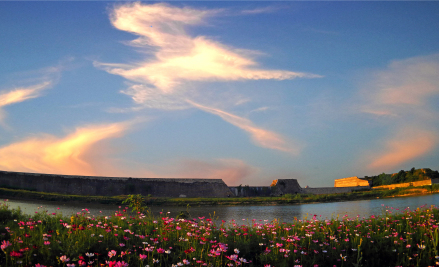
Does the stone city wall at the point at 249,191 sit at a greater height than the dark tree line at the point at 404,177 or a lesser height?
lesser

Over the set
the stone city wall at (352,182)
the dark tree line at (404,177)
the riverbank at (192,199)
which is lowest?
the riverbank at (192,199)

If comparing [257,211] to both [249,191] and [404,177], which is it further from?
[404,177]

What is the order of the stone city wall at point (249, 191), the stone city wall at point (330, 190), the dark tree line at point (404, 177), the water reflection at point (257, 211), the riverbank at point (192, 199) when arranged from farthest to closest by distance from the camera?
the stone city wall at point (330, 190)
the dark tree line at point (404, 177)
the stone city wall at point (249, 191)
the riverbank at point (192, 199)
the water reflection at point (257, 211)

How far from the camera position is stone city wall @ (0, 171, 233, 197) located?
125ft

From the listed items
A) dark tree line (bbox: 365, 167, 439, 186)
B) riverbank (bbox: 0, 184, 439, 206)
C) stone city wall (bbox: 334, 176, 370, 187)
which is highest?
dark tree line (bbox: 365, 167, 439, 186)

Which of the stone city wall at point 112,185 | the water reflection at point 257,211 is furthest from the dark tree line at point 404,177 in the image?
the water reflection at point 257,211

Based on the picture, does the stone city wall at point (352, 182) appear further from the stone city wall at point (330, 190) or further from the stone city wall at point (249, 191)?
the stone city wall at point (249, 191)

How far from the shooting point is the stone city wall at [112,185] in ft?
125

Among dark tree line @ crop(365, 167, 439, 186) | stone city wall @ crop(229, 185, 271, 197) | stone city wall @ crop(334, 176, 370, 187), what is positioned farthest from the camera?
stone city wall @ crop(334, 176, 370, 187)

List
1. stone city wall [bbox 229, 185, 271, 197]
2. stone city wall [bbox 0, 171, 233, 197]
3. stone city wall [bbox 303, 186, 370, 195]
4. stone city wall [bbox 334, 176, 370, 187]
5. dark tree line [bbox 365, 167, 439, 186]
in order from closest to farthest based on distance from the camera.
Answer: stone city wall [bbox 0, 171, 233, 197] → stone city wall [bbox 229, 185, 271, 197] → dark tree line [bbox 365, 167, 439, 186] → stone city wall [bbox 303, 186, 370, 195] → stone city wall [bbox 334, 176, 370, 187]

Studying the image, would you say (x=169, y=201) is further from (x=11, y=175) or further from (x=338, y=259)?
(x=338, y=259)

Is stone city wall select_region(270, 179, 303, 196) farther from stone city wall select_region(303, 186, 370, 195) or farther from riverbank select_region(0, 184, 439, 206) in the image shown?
riverbank select_region(0, 184, 439, 206)

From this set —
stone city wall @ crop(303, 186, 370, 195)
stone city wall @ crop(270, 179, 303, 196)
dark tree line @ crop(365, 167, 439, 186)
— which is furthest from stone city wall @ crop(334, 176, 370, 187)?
stone city wall @ crop(270, 179, 303, 196)

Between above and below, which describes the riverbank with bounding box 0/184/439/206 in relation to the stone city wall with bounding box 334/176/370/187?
below
